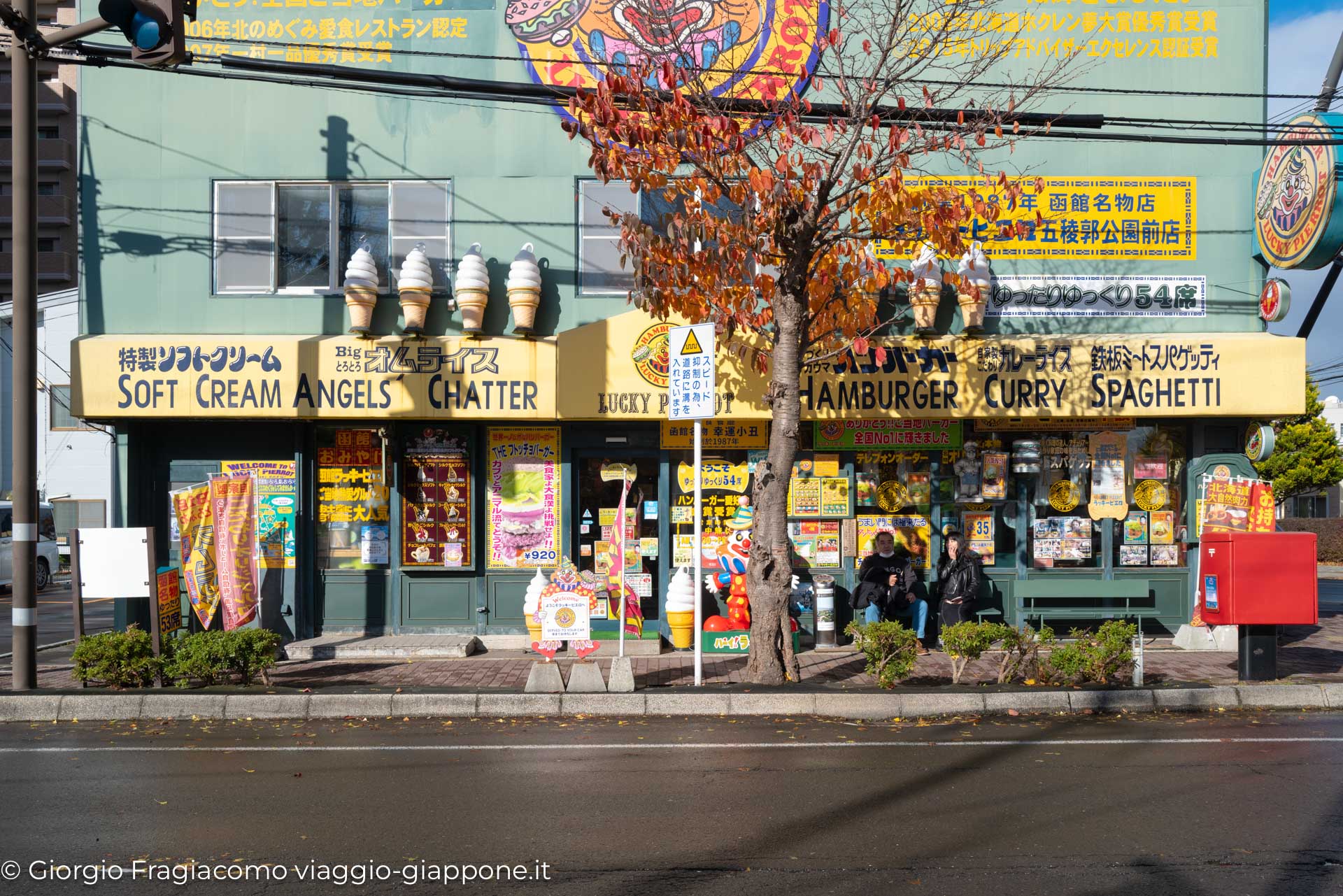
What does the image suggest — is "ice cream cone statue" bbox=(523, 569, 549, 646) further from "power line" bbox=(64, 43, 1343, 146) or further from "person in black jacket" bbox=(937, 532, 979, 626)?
"power line" bbox=(64, 43, 1343, 146)

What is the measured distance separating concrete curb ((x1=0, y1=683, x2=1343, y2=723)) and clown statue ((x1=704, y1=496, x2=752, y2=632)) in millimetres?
2663

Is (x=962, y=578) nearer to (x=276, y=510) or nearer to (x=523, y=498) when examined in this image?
(x=523, y=498)

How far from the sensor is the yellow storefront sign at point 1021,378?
41.8 feet

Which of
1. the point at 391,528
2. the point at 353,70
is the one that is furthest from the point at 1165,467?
the point at 353,70

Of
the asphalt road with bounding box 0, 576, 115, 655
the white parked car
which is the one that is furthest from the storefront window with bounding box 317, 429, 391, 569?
the white parked car

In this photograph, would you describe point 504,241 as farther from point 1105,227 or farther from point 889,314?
point 1105,227

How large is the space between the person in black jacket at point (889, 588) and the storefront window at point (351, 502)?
20.0 ft

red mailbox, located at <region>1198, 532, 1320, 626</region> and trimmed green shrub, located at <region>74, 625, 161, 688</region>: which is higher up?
red mailbox, located at <region>1198, 532, 1320, 626</region>

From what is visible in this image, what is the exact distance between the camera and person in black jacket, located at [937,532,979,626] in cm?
1265

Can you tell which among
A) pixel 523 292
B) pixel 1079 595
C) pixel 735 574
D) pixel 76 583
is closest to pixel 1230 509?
pixel 1079 595

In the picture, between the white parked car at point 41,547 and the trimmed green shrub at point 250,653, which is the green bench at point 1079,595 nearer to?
the trimmed green shrub at point 250,653

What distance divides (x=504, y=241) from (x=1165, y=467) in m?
9.04

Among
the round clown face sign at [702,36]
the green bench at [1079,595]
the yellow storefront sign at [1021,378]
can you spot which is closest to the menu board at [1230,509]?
the yellow storefront sign at [1021,378]

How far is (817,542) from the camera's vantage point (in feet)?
45.0
